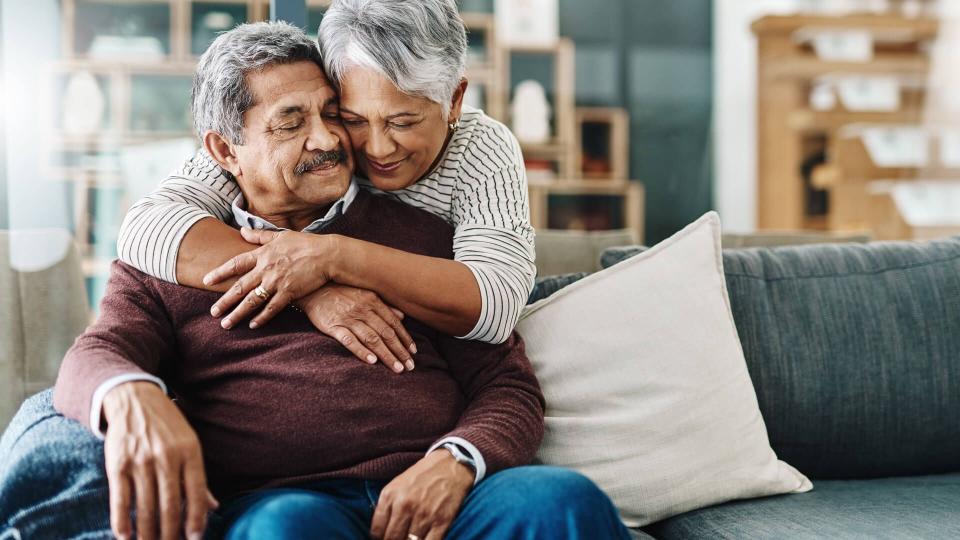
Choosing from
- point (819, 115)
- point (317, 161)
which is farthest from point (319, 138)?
point (819, 115)

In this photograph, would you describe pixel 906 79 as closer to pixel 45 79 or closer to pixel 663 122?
pixel 663 122

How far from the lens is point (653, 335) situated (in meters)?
1.49

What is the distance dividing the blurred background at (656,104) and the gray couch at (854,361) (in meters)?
2.90

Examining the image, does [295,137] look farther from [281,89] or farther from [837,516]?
[837,516]

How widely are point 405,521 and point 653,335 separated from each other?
550 mm

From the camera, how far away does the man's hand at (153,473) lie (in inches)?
41.3

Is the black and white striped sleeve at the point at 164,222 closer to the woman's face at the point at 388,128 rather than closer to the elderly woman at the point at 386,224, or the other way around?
the elderly woman at the point at 386,224

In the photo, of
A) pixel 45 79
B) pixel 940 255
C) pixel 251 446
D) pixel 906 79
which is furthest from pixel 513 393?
pixel 906 79

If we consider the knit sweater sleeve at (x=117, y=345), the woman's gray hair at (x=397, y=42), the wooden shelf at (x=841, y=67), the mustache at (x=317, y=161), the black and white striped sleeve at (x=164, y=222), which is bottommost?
the knit sweater sleeve at (x=117, y=345)

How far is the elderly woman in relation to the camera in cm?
130

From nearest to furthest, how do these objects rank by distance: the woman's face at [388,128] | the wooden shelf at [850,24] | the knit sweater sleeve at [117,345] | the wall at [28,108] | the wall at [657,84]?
the knit sweater sleeve at [117,345], the woman's face at [388,128], the wall at [28,108], the wooden shelf at [850,24], the wall at [657,84]

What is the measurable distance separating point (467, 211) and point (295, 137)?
0.94 ft

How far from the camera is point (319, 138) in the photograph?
137 cm

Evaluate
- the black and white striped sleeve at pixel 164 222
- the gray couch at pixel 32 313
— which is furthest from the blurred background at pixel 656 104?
the black and white striped sleeve at pixel 164 222
